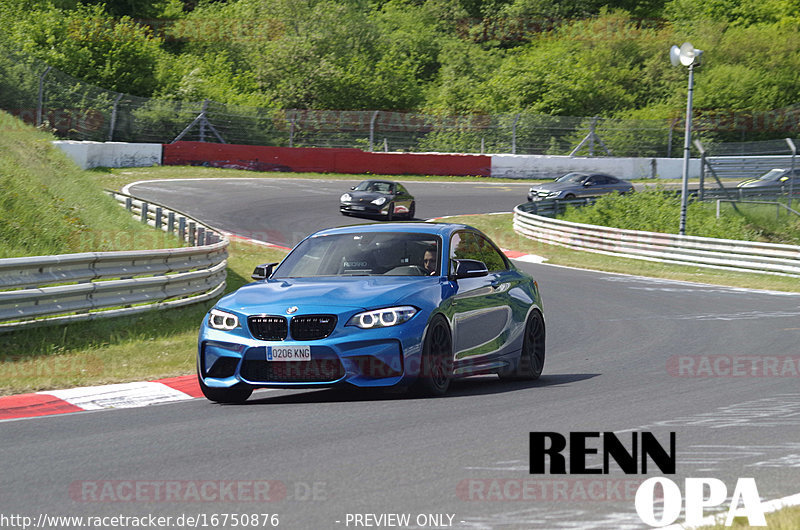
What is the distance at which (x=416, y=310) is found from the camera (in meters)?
8.48

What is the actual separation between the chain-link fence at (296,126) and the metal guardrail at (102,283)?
26011mm

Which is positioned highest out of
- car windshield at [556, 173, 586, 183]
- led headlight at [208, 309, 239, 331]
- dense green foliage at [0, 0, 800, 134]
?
Answer: dense green foliage at [0, 0, 800, 134]

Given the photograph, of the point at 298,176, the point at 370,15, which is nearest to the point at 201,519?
the point at 298,176

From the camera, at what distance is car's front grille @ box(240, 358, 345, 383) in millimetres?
8297

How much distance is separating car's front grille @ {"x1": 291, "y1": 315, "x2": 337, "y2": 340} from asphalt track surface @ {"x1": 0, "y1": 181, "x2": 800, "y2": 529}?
563 mm

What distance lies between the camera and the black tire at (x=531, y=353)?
34.0 ft

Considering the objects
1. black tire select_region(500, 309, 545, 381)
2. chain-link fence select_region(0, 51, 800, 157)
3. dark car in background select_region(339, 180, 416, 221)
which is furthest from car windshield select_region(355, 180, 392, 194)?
black tire select_region(500, 309, 545, 381)

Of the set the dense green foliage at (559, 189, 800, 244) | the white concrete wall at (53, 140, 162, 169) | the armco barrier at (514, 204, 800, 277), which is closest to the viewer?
the armco barrier at (514, 204, 800, 277)

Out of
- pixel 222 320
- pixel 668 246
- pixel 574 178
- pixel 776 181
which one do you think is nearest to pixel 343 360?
pixel 222 320

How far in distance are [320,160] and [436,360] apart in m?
37.3

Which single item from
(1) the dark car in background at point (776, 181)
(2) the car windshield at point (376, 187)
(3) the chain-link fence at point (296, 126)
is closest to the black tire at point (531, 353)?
(2) the car windshield at point (376, 187)

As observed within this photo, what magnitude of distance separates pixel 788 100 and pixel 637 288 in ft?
153

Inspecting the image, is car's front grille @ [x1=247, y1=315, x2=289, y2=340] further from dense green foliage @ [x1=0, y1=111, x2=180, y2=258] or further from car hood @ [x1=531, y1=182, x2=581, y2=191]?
car hood @ [x1=531, y1=182, x2=581, y2=191]

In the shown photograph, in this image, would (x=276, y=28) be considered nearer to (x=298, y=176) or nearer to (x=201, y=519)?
(x=298, y=176)
